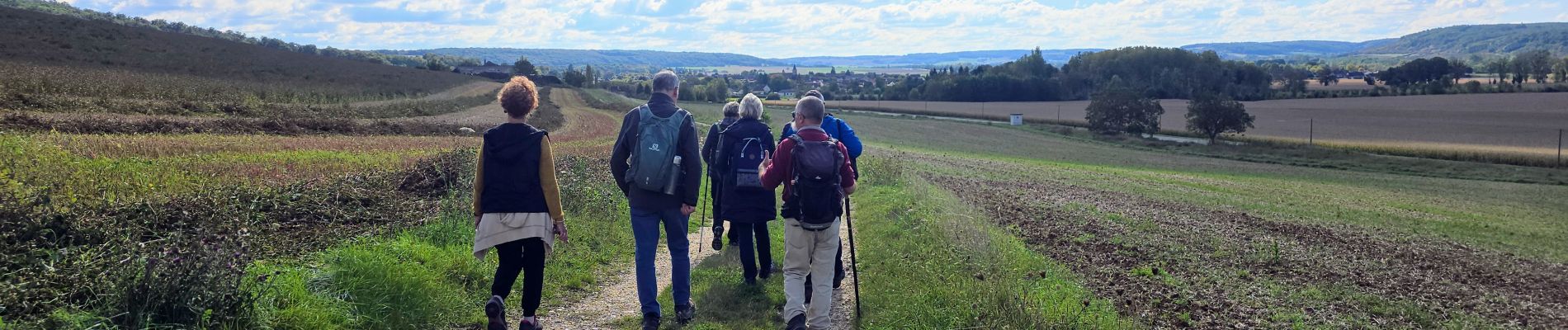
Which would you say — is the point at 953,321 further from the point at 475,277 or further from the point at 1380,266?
the point at 1380,266

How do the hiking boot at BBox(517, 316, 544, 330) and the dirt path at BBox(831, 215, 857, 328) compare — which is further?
the dirt path at BBox(831, 215, 857, 328)

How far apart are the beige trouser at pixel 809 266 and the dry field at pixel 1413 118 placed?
49.0 metres

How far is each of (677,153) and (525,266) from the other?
1.25 metres

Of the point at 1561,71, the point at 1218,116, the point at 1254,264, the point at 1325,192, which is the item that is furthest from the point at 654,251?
the point at 1561,71

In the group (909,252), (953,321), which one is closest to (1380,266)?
(909,252)

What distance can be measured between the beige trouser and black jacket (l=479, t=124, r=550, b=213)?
68.8 inches

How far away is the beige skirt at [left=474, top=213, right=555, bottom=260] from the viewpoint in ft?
18.0

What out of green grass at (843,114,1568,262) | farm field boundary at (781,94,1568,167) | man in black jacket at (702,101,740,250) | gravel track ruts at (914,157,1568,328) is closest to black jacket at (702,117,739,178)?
man in black jacket at (702,101,740,250)

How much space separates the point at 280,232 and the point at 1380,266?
11664mm

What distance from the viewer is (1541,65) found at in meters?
92.1

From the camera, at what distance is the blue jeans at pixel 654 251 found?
6.37 meters

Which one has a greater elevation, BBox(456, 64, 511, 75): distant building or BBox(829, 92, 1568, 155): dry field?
BBox(456, 64, 511, 75): distant building

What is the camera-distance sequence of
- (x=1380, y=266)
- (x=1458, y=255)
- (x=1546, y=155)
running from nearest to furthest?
1. (x=1380, y=266)
2. (x=1458, y=255)
3. (x=1546, y=155)

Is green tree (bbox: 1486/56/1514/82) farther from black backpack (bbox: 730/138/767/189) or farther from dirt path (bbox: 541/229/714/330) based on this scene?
dirt path (bbox: 541/229/714/330)
